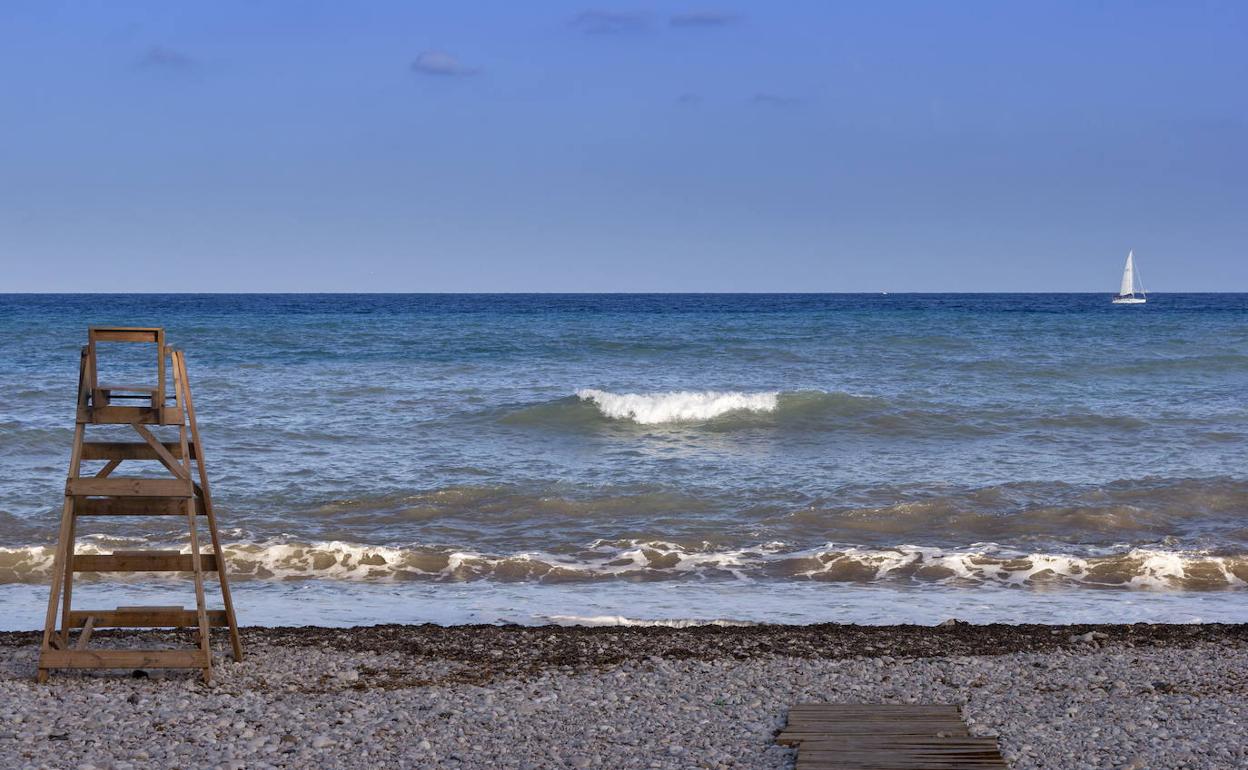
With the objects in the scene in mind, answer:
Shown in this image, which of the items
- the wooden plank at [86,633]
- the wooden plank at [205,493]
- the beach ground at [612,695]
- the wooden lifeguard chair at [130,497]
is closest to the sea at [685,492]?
the beach ground at [612,695]

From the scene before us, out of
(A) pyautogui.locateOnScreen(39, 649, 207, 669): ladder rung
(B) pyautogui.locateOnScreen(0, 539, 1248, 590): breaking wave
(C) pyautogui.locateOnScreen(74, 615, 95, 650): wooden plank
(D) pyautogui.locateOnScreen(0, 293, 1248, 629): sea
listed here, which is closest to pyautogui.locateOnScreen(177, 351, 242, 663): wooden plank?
(A) pyautogui.locateOnScreen(39, 649, 207, 669): ladder rung

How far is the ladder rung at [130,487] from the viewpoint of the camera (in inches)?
274

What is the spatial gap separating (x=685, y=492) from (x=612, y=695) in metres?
7.26

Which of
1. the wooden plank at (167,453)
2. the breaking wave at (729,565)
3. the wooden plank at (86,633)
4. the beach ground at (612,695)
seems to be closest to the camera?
the beach ground at (612,695)

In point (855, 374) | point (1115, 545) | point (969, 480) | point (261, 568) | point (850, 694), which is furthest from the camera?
point (855, 374)

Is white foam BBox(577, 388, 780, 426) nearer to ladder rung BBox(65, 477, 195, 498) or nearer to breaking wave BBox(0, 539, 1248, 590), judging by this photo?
breaking wave BBox(0, 539, 1248, 590)

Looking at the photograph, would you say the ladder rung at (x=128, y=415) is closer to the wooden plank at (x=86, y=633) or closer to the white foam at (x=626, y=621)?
the wooden plank at (x=86, y=633)

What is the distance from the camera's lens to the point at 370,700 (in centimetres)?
671

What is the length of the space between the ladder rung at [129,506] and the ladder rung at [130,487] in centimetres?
12

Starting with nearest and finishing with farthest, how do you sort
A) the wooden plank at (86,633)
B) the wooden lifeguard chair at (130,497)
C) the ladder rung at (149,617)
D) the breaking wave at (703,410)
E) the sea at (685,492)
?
the wooden lifeguard chair at (130,497) → the wooden plank at (86,633) → the ladder rung at (149,617) → the sea at (685,492) → the breaking wave at (703,410)

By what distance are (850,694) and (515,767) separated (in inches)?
83.1

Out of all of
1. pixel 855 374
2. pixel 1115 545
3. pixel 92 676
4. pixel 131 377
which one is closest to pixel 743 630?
pixel 92 676

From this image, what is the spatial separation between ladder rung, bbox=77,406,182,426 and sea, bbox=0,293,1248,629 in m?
2.47

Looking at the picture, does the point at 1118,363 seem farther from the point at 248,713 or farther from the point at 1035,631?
the point at 248,713
